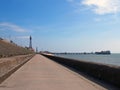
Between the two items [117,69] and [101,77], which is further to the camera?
[101,77]

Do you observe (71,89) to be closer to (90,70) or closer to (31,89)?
(31,89)

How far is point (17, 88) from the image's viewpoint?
14.5 metres

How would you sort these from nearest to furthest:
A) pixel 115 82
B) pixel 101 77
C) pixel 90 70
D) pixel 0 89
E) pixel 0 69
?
pixel 0 89
pixel 115 82
pixel 101 77
pixel 0 69
pixel 90 70

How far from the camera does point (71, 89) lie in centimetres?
1441

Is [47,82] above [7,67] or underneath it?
underneath

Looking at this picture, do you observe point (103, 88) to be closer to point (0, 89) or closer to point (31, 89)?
point (31, 89)

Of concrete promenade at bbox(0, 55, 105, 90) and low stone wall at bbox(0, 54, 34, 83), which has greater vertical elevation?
low stone wall at bbox(0, 54, 34, 83)

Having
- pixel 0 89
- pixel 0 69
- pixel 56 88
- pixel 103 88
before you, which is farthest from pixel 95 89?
pixel 0 69

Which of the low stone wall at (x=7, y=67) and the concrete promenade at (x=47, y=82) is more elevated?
the low stone wall at (x=7, y=67)

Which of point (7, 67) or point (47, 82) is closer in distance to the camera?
point (47, 82)

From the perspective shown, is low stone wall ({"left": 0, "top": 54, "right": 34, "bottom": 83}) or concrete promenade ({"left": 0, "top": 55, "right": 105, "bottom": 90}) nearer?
concrete promenade ({"left": 0, "top": 55, "right": 105, "bottom": 90})

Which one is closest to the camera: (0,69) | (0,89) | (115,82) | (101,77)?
(0,89)

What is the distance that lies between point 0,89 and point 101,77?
7.46 m

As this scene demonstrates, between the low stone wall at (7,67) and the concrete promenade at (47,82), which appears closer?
the concrete promenade at (47,82)
